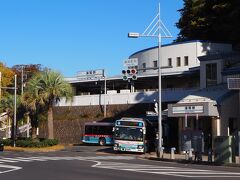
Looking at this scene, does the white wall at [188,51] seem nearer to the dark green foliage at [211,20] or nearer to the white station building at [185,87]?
the white station building at [185,87]

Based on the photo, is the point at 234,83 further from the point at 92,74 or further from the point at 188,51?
the point at 92,74

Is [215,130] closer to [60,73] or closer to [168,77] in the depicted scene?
[60,73]

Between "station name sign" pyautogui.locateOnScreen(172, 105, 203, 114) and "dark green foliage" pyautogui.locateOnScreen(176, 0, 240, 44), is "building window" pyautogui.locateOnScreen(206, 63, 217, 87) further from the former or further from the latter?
"dark green foliage" pyautogui.locateOnScreen(176, 0, 240, 44)

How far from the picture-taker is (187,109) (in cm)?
4256

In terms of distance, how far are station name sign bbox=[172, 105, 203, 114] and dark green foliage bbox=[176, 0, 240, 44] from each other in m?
21.7

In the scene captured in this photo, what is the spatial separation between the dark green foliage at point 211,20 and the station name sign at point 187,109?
21.7 metres

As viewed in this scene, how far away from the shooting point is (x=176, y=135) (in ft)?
168

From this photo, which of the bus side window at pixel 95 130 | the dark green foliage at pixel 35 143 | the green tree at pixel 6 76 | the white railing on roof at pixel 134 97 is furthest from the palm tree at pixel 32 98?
the green tree at pixel 6 76

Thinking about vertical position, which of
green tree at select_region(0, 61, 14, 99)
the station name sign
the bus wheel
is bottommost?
the bus wheel

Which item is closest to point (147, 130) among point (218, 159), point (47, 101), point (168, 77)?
point (47, 101)

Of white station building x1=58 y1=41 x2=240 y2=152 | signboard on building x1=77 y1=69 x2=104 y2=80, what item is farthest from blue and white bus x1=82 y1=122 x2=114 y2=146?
signboard on building x1=77 y1=69 x2=104 y2=80

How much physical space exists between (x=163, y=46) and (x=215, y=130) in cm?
2718

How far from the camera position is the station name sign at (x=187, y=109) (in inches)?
1640

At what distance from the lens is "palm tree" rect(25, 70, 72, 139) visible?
53.6 meters
